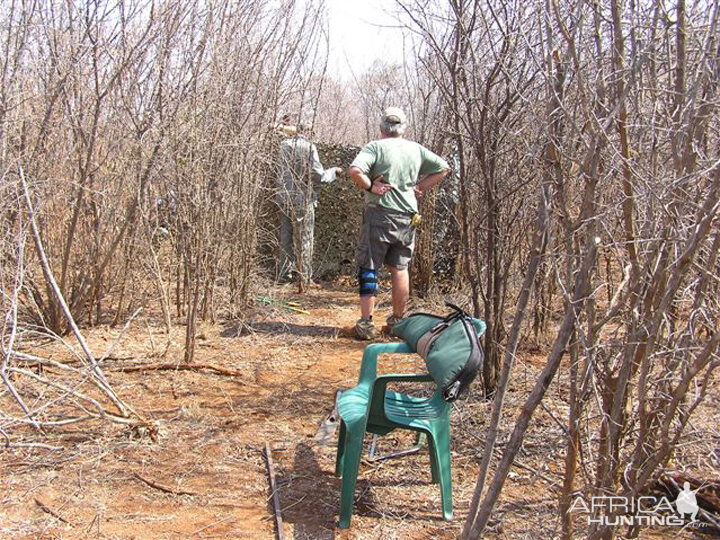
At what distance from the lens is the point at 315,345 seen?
523 centimetres

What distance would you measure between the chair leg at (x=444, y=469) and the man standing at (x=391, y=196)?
2.54m

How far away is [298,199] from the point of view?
23.0 feet

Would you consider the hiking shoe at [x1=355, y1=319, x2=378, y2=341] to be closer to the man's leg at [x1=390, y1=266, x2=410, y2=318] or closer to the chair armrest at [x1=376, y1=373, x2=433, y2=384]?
the man's leg at [x1=390, y1=266, x2=410, y2=318]

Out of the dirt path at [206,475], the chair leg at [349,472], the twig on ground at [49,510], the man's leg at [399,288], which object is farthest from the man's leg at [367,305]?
the twig on ground at [49,510]

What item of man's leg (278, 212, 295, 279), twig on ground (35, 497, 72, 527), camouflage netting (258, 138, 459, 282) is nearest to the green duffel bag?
twig on ground (35, 497, 72, 527)

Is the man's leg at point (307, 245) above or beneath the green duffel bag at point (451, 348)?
above

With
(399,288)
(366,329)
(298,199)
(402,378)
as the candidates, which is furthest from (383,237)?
(402,378)

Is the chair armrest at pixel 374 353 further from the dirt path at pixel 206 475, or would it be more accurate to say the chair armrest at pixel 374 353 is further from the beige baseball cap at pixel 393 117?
the beige baseball cap at pixel 393 117

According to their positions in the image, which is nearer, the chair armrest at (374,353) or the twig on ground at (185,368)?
the chair armrest at (374,353)

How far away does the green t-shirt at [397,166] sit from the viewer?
4910 millimetres

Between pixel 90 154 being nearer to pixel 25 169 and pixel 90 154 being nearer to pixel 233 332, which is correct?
pixel 25 169

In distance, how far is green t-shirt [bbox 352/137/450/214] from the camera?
491cm

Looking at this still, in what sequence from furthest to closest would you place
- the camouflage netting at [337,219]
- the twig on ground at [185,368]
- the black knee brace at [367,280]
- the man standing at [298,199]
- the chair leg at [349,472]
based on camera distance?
1. the camouflage netting at [337,219]
2. the man standing at [298,199]
3. the black knee brace at [367,280]
4. the twig on ground at [185,368]
5. the chair leg at [349,472]

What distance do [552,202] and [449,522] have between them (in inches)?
50.5
